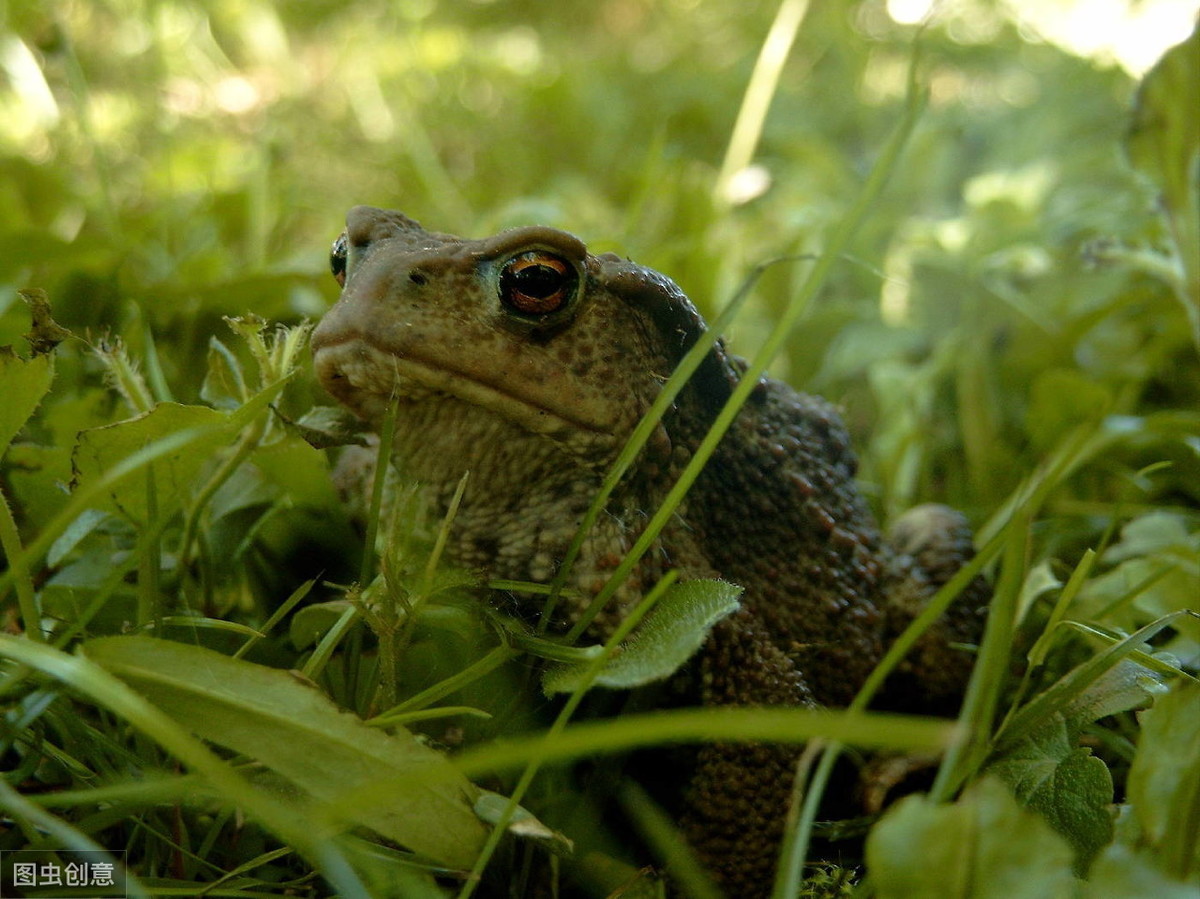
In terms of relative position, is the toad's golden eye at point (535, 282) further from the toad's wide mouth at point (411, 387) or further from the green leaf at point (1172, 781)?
the green leaf at point (1172, 781)

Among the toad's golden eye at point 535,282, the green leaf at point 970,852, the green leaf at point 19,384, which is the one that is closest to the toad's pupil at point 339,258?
the toad's golden eye at point 535,282

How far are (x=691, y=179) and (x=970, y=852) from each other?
2.76m

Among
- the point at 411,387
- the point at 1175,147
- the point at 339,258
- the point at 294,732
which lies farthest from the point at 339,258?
the point at 1175,147

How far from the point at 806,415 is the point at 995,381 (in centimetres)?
107

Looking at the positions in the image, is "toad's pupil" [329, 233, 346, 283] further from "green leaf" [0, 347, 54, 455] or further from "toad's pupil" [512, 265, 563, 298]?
"green leaf" [0, 347, 54, 455]

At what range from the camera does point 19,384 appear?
1.03 metres

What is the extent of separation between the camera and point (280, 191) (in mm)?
2740

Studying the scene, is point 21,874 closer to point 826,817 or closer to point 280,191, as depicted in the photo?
point 826,817

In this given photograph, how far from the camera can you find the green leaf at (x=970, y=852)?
0.71 meters

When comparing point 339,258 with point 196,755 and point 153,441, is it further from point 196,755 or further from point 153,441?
point 196,755

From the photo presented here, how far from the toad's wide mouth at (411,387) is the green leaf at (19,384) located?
1.01ft

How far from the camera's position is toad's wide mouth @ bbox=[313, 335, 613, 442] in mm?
1140

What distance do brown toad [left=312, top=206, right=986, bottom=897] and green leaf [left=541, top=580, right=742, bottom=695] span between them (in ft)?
0.62

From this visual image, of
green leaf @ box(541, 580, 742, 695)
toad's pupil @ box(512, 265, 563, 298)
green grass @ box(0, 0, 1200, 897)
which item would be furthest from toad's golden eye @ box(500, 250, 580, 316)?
green leaf @ box(541, 580, 742, 695)
